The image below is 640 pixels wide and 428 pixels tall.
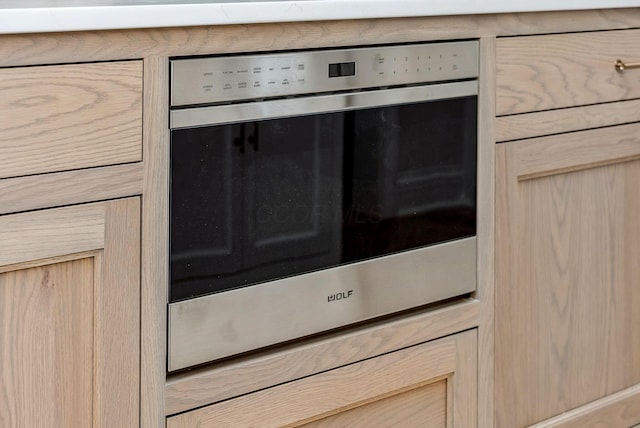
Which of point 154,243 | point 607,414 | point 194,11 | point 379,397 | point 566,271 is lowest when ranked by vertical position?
point 607,414

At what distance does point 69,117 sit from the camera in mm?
1151

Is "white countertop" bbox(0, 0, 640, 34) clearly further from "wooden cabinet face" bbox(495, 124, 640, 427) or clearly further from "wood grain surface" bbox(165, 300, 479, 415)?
"wood grain surface" bbox(165, 300, 479, 415)

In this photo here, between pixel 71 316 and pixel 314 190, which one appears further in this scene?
pixel 314 190

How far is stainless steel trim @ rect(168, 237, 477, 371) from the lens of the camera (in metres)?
1.31

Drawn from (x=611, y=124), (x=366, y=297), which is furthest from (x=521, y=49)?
(x=366, y=297)

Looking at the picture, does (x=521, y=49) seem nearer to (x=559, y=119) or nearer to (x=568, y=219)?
(x=559, y=119)

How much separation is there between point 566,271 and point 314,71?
0.70 metres

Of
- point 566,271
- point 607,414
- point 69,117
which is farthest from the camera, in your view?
point 607,414

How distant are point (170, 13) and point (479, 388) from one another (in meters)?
0.83

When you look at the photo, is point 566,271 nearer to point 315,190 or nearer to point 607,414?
point 607,414

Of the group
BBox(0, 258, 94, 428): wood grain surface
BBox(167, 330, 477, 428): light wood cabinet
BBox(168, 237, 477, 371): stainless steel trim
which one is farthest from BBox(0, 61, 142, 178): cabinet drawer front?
BBox(167, 330, 477, 428): light wood cabinet

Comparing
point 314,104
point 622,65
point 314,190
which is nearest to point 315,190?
point 314,190

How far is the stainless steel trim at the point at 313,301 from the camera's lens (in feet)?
4.29

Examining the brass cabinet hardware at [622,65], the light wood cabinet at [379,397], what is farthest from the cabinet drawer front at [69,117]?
the brass cabinet hardware at [622,65]
